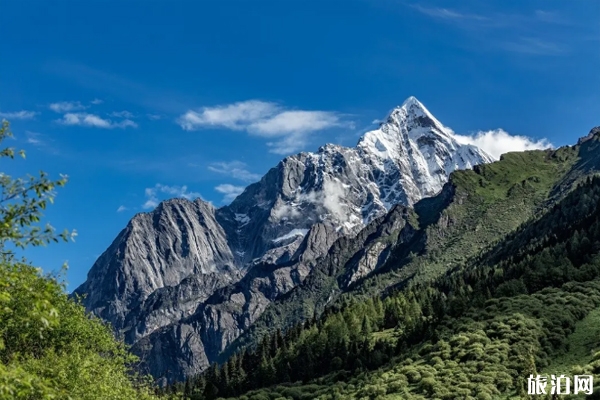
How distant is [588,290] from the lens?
11138 centimetres

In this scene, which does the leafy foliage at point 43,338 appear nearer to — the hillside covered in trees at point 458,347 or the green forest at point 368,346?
the green forest at point 368,346

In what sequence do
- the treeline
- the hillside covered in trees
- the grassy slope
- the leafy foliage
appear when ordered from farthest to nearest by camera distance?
the treeline, the hillside covered in trees, the grassy slope, the leafy foliage

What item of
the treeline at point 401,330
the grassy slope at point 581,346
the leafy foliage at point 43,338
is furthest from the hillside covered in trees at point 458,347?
the leafy foliage at point 43,338

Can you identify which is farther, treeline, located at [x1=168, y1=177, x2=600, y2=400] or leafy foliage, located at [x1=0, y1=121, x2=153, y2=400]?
treeline, located at [x1=168, y1=177, x2=600, y2=400]

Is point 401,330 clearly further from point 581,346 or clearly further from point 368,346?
point 581,346

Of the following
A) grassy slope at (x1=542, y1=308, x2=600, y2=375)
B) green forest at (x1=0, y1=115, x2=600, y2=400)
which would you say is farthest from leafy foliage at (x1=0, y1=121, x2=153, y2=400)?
grassy slope at (x1=542, y1=308, x2=600, y2=375)

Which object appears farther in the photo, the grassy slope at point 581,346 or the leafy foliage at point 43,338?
the grassy slope at point 581,346

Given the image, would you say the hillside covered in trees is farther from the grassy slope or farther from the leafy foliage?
the leafy foliage

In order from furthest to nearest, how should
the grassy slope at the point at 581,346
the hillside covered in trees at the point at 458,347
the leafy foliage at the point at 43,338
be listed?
1. the hillside covered in trees at the point at 458,347
2. the grassy slope at the point at 581,346
3. the leafy foliage at the point at 43,338

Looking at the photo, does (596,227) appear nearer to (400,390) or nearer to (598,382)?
(400,390)

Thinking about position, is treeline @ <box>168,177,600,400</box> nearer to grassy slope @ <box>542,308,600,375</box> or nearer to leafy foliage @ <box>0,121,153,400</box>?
grassy slope @ <box>542,308,600,375</box>

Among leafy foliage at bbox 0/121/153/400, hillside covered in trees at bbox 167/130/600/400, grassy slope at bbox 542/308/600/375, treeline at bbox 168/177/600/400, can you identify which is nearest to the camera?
leafy foliage at bbox 0/121/153/400

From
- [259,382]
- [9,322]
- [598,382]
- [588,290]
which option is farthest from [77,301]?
[259,382]

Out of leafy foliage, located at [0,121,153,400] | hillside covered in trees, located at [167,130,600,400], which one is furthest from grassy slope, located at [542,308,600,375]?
leafy foliage, located at [0,121,153,400]
